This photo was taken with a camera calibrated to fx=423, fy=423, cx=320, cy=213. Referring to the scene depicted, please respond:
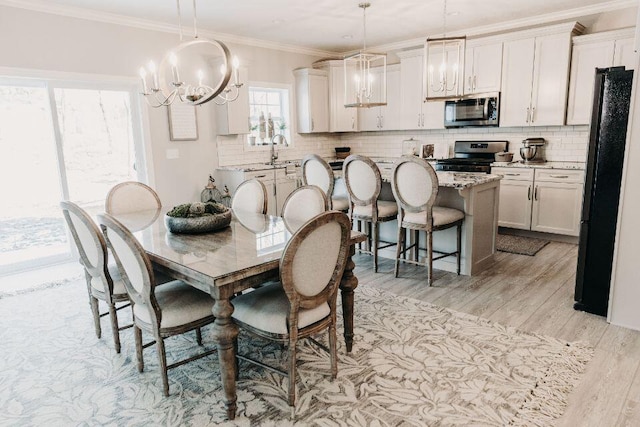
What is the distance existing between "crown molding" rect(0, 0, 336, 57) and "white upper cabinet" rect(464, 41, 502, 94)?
8.47 ft

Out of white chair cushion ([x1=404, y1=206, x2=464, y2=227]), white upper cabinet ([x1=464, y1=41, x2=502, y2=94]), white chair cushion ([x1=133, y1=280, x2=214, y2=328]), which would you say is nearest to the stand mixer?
white upper cabinet ([x1=464, y1=41, x2=502, y2=94])

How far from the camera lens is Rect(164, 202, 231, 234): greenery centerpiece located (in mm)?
2646

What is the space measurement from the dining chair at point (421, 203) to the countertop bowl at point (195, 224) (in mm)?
1730

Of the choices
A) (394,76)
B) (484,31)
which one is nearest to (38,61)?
(394,76)

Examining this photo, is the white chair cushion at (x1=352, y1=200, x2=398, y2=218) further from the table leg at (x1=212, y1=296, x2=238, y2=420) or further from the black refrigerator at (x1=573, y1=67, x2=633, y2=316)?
the table leg at (x1=212, y1=296, x2=238, y2=420)

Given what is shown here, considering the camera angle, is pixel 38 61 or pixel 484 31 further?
pixel 484 31

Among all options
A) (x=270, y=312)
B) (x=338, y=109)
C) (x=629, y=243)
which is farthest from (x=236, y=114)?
(x=629, y=243)

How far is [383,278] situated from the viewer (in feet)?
13.1

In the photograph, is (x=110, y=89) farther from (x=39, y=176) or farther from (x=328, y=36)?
(x=328, y=36)

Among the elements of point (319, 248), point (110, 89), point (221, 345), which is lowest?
point (221, 345)

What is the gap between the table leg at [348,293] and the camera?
2512mm

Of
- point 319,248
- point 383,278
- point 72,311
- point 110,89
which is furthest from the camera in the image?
point 110,89

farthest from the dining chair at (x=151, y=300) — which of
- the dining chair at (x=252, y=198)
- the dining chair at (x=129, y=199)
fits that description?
the dining chair at (x=129, y=199)

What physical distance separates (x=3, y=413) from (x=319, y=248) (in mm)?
1855
